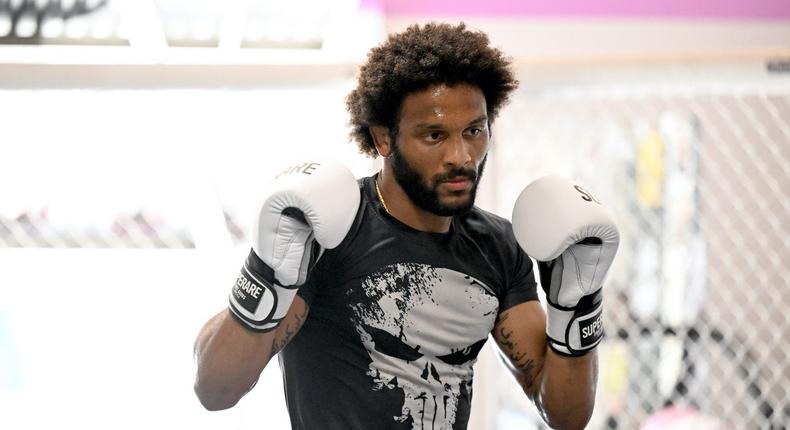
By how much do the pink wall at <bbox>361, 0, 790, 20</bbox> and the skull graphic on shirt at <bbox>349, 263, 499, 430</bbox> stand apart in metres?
1.27

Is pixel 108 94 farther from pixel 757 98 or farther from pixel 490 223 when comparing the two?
pixel 757 98

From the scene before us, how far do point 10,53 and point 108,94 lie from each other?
20cm

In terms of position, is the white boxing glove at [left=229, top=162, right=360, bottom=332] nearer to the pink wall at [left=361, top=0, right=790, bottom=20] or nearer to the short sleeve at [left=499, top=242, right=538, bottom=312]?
the short sleeve at [left=499, top=242, right=538, bottom=312]

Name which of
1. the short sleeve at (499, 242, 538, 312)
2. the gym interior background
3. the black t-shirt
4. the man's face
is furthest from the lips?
the gym interior background

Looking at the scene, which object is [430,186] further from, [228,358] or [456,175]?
[228,358]

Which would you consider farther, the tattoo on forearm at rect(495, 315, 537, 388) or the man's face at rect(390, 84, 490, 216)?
the tattoo on forearm at rect(495, 315, 537, 388)

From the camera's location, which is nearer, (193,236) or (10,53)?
(10,53)

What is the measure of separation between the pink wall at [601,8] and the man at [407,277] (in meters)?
1.18

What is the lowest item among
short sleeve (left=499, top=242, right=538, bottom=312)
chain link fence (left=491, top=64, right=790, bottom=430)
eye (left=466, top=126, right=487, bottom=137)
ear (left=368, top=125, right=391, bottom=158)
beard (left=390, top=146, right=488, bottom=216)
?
chain link fence (left=491, top=64, right=790, bottom=430)

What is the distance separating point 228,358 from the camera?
1.15 meters

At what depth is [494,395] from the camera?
5.63 feet

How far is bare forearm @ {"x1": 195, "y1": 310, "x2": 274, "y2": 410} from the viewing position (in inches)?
45.4

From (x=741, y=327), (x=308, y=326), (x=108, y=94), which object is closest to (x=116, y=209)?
(x=108, y=94)

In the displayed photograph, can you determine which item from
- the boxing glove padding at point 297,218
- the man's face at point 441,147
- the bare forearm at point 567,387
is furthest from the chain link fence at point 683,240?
the boxing glove padding at point 297,218
